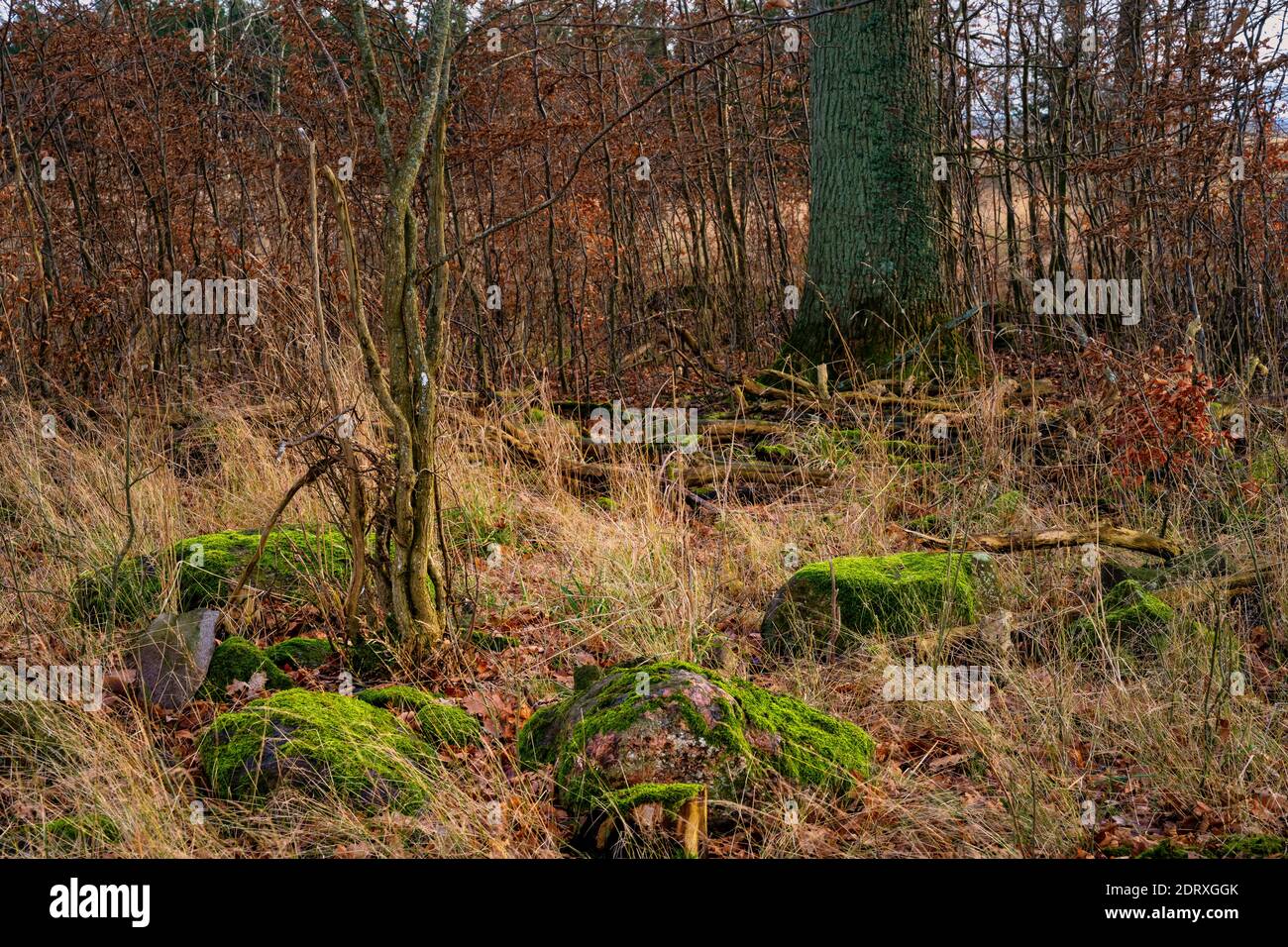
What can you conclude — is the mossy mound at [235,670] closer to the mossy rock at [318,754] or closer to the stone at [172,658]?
the stone at [172,658]

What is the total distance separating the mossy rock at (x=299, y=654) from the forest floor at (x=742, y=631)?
2.8 inches

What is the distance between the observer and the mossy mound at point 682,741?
308 centimetres

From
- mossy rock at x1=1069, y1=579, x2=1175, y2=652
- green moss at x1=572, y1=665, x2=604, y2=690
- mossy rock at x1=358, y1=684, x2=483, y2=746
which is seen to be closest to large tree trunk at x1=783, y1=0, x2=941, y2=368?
mossy rock at x1=1069, y1=579, x2=1175, y2=652

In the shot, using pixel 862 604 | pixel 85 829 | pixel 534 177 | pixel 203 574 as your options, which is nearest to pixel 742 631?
pixel 862 604

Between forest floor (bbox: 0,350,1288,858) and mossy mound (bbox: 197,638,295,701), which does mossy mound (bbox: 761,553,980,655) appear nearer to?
forest floor (bbox: 0,350,1288,858)

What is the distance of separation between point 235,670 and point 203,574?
88 cm

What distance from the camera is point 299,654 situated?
425 centimetres

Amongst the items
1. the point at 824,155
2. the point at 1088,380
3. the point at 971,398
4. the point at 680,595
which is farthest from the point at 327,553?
Answer: the point at 824,155

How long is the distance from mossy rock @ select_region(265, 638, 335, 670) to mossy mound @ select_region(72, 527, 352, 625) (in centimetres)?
34

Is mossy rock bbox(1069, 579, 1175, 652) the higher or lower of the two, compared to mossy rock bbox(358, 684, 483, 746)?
higher

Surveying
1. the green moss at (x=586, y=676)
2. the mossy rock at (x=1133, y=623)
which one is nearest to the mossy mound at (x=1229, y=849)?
the mossy rock at (x=1133, y=623)

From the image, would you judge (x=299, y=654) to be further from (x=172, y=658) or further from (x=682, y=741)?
(x=682, y=741)

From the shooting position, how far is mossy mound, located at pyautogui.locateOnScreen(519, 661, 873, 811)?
3.08 metres
